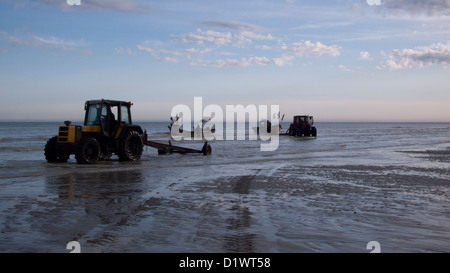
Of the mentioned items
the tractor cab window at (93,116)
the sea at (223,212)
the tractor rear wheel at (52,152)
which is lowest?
the sea at (223,212)

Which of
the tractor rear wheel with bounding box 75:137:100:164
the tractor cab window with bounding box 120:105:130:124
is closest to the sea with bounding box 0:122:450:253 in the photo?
the tractor rear wheel with bounding box 75:137:100:164

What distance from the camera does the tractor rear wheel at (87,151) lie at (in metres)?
15.4

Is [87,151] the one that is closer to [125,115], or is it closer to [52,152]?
[52,152]

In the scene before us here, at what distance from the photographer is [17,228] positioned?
6121 millimetres

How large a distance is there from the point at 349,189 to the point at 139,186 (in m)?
4.95

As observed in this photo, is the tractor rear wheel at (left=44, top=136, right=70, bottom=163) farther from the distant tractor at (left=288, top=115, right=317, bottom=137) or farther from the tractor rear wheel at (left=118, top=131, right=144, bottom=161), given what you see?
the distant tractor at (left=288, top=115, right=317, bottom=137)

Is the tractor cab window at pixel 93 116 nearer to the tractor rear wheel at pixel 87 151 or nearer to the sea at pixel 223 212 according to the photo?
the tractor rear wheel at pixel 87 151

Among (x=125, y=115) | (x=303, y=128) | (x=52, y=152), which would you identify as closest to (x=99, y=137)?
(x=125, y=115)

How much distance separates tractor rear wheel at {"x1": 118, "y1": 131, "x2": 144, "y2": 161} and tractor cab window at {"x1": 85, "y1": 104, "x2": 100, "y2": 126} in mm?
1256

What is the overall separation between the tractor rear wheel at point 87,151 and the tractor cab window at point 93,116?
0.79 m

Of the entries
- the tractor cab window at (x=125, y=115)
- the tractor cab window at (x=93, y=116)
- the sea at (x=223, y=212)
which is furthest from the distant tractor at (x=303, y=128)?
the sea at (x=223, y=212)

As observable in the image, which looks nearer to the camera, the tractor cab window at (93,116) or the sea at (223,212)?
the sea at (223,212)

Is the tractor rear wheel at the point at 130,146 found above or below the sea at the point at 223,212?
above
